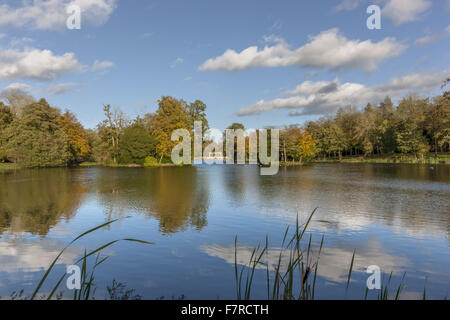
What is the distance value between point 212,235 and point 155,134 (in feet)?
154

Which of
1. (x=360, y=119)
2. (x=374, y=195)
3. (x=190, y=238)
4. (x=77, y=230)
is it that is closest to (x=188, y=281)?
(x=190, y=238)

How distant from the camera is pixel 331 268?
6340mm

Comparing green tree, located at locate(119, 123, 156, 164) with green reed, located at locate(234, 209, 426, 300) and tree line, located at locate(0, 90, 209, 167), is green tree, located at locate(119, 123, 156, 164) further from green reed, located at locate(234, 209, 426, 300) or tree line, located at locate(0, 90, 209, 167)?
green reed, located at locate(234, 209, 426, 300)

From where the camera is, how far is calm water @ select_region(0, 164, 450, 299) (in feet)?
18.7

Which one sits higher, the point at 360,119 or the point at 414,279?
the point at 360,119

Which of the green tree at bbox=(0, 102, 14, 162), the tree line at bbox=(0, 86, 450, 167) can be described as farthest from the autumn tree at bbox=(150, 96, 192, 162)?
the green tree at bbox=(0, 102, 14, 162)

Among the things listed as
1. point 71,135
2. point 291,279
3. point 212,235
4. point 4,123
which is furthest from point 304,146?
point 291,279

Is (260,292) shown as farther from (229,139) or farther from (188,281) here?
(229,139)

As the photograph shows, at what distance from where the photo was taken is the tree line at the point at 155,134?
142ft

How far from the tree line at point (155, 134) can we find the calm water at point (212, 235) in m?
32.0

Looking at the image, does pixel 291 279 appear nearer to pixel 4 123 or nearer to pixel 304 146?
pixel 4 123

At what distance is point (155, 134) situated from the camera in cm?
5356

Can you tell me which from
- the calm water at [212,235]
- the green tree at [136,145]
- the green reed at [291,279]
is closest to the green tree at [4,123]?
A: the green tree at [136,145]
